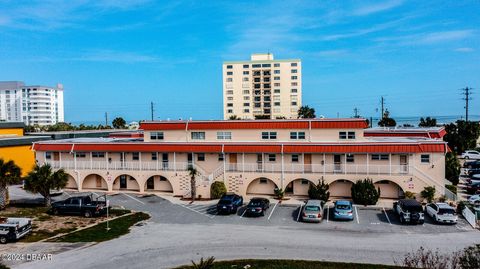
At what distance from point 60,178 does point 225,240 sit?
1816 centimetres

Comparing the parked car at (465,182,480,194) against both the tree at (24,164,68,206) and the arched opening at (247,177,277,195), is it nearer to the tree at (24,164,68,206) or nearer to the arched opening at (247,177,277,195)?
the arched opening at (247,177,277,195)

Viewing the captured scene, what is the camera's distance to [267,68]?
129m

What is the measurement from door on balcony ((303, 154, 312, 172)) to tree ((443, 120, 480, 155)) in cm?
3805

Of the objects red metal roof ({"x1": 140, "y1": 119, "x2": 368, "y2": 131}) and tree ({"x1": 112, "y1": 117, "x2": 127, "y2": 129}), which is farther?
tree ({"x1": 112, "y1": 117, "x2": 127, "y2": 129})

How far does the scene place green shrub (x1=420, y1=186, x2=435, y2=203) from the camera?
34344 millimetres

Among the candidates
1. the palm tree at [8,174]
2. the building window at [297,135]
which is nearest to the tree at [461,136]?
the building window at [297,135]

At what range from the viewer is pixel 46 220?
3120cm

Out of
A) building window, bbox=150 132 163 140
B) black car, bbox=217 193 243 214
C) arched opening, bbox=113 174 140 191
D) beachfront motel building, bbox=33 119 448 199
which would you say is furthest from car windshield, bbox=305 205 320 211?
arched opening, bbox=113 174 140 191

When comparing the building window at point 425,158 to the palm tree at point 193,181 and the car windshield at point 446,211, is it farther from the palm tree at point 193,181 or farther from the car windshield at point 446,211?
the palm tree at point 193,181

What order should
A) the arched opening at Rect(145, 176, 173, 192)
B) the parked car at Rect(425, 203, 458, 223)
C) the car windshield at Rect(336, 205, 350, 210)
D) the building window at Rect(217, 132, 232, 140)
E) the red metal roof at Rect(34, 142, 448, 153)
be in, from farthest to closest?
the arched opening at Rect(145, 176, 173, 192)
the building window at Rect(217, 132, 232, 140)
the red metal roof at Rect(34, 142, 448, 153)
the car windshield at Rect(336, 205, 350, 210)
the parked car at Rect(425, 203, 458, 223)

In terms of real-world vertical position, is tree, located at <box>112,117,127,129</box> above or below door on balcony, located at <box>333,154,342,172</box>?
above

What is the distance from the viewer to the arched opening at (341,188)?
125ft

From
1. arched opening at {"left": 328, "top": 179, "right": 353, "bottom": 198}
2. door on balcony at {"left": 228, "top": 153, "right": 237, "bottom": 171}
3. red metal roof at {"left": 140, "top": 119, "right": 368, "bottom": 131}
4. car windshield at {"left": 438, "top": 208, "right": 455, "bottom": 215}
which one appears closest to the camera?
car windshield at {"left": 438, "top": 208, "right": 455, "bottom": 215}

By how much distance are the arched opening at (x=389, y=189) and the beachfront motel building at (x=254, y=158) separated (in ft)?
0.29
